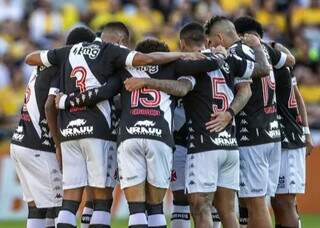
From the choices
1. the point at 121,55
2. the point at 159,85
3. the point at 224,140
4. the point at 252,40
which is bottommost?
the point at 224,140

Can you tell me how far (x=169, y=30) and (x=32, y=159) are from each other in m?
11.0

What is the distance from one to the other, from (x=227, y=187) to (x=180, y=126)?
1.08 m

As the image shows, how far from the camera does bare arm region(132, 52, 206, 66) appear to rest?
1301cm

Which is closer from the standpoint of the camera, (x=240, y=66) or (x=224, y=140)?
(x=224, y=140)

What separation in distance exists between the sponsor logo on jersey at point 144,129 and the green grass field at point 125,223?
6179 mm

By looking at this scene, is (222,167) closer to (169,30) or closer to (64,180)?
(64,180)

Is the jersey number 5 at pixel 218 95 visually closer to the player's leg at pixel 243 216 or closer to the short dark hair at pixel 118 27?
the short dark hair at pixel 118 27

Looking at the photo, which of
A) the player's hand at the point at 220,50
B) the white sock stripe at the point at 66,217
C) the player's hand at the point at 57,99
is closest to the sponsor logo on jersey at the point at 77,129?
the player's hand at the point at 57,99

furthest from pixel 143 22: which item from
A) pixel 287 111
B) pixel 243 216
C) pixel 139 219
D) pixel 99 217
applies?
pixel 139 219

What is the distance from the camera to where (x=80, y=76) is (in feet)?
43.7

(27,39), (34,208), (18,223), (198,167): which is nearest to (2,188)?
(18,223)

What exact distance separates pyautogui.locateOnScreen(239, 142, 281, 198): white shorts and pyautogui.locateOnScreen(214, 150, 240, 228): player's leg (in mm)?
509

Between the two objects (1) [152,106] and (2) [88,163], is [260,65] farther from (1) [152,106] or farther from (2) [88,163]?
(2) [88,163]

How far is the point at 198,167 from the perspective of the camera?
43.6 feet
